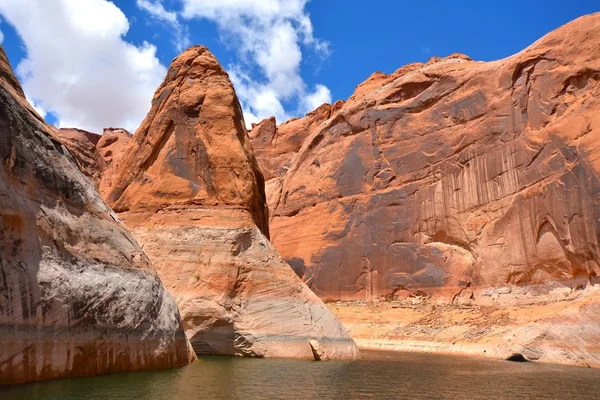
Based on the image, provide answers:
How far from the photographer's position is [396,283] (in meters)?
42.2

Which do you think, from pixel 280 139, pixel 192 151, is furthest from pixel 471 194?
pixel 280 139

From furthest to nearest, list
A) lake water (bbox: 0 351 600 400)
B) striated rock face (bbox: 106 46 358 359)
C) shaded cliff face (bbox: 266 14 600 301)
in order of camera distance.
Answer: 1. shaded cliff face (bbox: 266 14 600 301)
2. striated rock face (bbox: 106 46 358 359)
3. lake water (bbox: 0 351 600 400)

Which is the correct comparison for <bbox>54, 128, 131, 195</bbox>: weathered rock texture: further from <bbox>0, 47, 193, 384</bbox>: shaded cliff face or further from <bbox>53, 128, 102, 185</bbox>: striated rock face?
<bbox>0, 47, 193, 384</bbox>: shaded cliff face

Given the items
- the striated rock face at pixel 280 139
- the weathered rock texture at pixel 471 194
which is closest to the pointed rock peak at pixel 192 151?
the weathered rock texture at pixel 471 194

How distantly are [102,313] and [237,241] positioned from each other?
1068cm

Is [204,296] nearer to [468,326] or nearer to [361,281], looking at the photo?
[468,326]

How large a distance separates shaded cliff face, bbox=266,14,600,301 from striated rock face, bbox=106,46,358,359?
619 inches

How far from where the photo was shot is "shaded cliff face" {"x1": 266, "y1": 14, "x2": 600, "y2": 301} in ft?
107

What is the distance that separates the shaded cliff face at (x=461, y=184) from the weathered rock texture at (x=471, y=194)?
0.31 feet

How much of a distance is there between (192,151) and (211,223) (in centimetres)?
473

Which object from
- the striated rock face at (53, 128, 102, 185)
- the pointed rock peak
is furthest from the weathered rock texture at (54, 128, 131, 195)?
the pointed rock peak

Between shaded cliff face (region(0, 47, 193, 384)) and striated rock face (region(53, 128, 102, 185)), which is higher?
striated rock face (region(53, 128, 102, 185))

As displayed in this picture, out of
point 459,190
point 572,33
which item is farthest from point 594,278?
point 572,33

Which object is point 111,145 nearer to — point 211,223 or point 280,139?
point 280,139
